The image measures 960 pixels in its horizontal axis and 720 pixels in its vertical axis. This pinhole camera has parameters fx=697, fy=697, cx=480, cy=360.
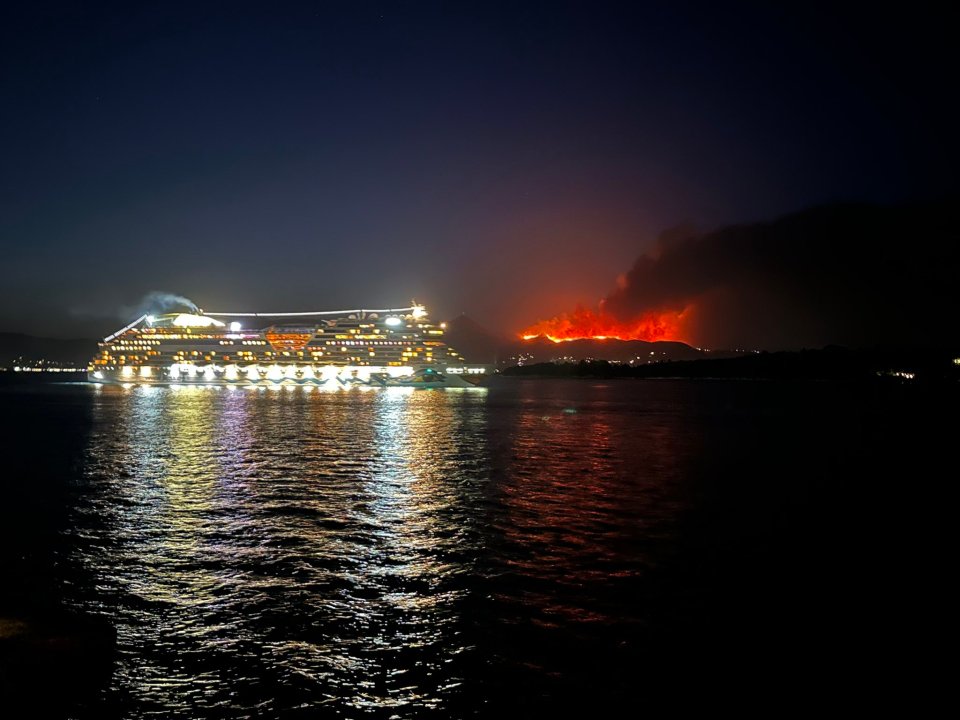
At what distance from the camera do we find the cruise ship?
105438 mm

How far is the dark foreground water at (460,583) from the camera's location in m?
6.50

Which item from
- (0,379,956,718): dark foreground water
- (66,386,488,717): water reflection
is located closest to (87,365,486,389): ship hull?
(66,386,488,717): water reflection

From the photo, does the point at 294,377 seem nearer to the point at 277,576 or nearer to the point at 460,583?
the point at 277,576

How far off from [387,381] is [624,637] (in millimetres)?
99260

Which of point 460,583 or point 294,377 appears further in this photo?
point 294,377

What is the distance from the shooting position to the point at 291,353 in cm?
11162

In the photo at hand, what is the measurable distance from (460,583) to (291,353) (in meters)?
106

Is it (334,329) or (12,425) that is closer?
(12,425)

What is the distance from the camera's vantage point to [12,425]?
3822cm

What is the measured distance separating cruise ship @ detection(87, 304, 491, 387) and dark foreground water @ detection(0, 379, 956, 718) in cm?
8263

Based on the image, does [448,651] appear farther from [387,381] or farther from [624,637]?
[387,381]

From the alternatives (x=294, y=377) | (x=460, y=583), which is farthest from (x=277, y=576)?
(x=294, y=377)

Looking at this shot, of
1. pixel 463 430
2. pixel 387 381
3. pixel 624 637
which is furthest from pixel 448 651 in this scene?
pixel 387 381

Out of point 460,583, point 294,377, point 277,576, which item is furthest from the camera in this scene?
point 294,377
